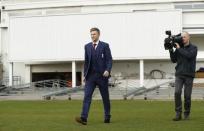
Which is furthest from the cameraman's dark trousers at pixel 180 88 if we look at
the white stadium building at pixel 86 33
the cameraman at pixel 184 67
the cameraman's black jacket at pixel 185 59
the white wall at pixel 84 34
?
the white stadium building at pixel 86 33

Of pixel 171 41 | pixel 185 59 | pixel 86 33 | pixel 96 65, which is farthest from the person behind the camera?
pixel 86 33

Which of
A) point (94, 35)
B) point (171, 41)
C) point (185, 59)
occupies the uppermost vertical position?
point (94, 35)

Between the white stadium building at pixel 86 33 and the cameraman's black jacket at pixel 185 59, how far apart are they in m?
37.2

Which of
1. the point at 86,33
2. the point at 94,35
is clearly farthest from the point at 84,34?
the point at 94,35

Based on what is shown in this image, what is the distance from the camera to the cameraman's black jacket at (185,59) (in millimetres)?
12703

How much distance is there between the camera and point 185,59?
12.8 meters

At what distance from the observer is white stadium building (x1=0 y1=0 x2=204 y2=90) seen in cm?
5031

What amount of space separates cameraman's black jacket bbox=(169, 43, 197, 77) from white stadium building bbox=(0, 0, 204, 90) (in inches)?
1463

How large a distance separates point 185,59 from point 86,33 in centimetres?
3887

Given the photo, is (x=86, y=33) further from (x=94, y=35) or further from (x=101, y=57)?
(x=94, y=35)

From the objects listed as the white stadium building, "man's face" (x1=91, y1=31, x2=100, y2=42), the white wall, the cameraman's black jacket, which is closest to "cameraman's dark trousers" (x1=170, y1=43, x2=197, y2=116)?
the cameraman's black jacket

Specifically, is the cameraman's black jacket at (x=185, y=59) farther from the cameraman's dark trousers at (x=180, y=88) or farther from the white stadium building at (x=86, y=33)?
the white stadium building at (x=86, y=33)

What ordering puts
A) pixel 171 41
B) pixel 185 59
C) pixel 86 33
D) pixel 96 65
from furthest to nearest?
pixel 86 33 → pixel 185 59 → pixel 171 41 → pixel 96 65

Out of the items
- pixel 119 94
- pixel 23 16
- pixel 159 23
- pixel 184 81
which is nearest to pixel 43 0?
pixel 23 16
